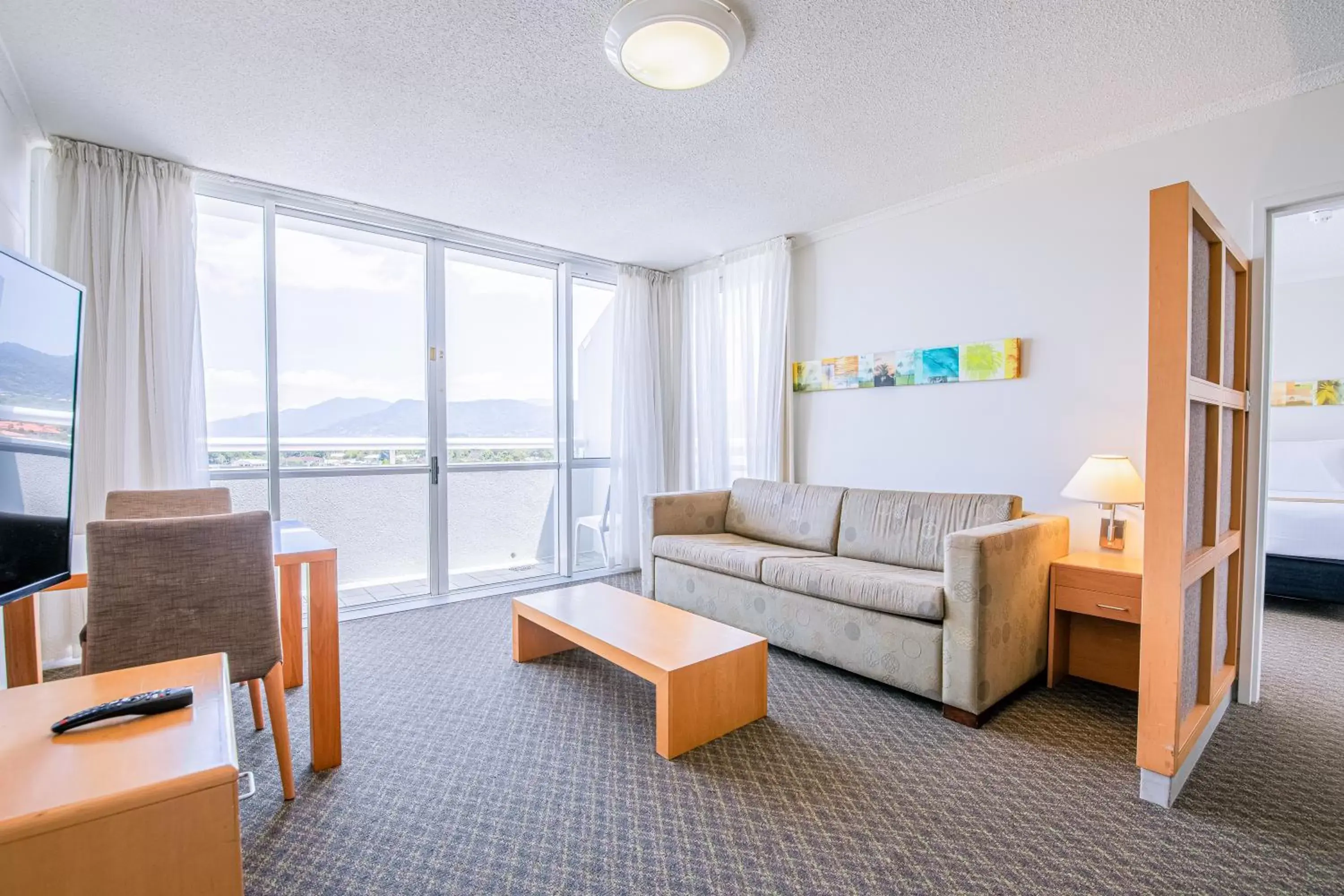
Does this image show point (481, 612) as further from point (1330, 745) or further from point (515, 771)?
point (1330, 745)

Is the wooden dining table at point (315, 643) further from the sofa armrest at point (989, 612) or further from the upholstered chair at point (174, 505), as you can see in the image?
the sofa armrest at point (989, 612)

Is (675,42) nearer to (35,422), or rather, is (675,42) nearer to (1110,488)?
(35,422)

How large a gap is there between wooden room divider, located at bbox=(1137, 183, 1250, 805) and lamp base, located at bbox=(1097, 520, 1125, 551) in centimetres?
51

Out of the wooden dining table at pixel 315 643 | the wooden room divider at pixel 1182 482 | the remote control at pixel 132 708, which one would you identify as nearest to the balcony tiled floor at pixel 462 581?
the wooden dining table at pixel 315 643

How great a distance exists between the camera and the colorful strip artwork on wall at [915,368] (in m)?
3.24

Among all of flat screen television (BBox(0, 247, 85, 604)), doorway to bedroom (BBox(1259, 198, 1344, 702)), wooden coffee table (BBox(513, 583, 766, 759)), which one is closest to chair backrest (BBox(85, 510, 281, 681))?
flat screen television (BBox(0, 247, 85, 604))

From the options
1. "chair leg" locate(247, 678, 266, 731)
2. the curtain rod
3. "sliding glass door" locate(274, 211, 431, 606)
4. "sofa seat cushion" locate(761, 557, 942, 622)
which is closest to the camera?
"chair leg" locate(247, 678, 266, 731)

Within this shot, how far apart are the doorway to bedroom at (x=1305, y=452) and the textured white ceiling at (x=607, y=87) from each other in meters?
0.94

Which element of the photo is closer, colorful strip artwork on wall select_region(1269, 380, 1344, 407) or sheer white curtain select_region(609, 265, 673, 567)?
sheer white curtain select_region(609, 265, 673, 567)

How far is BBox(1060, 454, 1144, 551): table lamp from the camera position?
8.47ft

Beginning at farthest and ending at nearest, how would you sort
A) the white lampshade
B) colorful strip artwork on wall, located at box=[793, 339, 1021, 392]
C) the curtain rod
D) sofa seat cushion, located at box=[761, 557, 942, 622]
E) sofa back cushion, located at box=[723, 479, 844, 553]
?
1. sofa back cushion, located at box=[723, 479, 844, 553]
2. colorful strip artwork on wall, located at box=[793, 339, 1021, 392]
3. the curtain rod
4. the white lampshade
5. sofa seat cushion, located at box=[761, 557, 942, 622]

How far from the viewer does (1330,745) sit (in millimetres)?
2148

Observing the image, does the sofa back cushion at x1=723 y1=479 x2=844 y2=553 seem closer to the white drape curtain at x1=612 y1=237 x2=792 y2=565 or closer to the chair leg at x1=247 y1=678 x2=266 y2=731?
the white drape curtain at x1=612 y1=237 x2=792 y2=565

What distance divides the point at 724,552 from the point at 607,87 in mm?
2335
